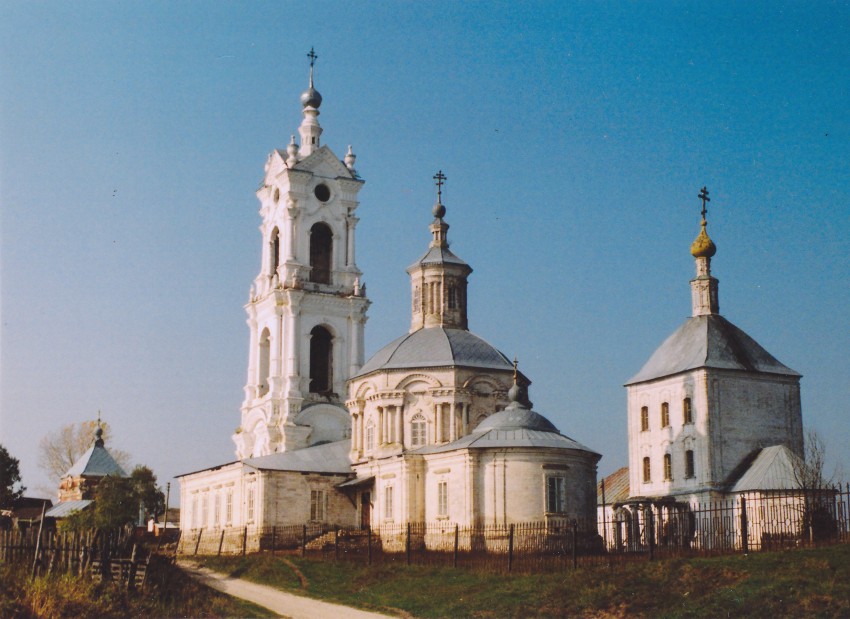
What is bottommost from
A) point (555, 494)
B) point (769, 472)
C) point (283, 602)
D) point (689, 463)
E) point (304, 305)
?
point (283, 602)

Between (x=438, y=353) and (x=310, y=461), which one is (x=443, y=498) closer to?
(x=438, y=353)

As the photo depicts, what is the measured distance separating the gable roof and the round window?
22.6 meters

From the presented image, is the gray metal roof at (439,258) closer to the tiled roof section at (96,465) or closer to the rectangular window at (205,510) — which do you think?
the rectangular window at (205,510)

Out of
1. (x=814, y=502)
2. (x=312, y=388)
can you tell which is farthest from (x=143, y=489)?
(x=814, y=502)

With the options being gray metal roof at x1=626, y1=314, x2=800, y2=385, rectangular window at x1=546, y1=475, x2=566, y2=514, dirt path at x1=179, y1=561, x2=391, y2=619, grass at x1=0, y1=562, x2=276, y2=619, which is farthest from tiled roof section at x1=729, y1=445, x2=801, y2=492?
grass at x1=0, y1=562, x2=276, y2=619

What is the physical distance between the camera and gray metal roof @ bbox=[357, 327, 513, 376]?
44.2 meters

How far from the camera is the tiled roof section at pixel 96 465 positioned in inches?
2756

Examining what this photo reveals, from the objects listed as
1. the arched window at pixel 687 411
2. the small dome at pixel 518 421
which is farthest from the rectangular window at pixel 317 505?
the arched window at pixel 687 411

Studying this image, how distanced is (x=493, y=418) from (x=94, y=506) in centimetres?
2722

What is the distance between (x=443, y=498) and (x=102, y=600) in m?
17.6

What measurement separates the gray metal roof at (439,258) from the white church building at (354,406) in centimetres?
7

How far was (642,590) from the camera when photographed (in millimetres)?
23688

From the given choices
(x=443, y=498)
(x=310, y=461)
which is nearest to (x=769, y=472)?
(x=443, y=498)

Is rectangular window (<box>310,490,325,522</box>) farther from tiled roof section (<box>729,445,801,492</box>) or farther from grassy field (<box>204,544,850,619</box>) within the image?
tiled roof section (<box>729,445,801,492</box>)
